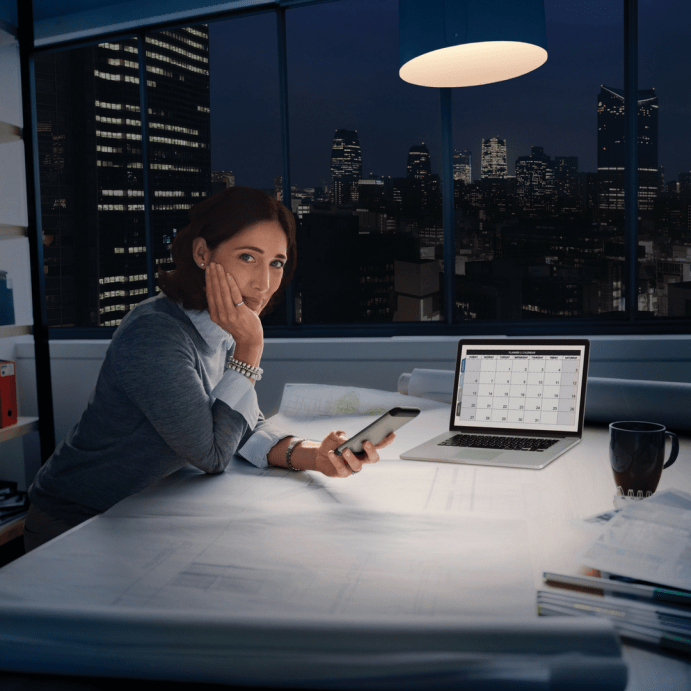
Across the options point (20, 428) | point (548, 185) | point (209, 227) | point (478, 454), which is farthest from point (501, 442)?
point (20, 428)

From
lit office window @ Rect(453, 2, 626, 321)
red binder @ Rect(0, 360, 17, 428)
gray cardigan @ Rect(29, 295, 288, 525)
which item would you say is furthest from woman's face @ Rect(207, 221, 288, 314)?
red binder @ Rect(0, 360, 17, 428)

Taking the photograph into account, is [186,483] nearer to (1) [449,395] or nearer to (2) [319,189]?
(1) [449,395]

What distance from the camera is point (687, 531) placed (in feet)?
2.54

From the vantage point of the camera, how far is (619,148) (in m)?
2.74

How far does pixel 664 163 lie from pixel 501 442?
195 cm

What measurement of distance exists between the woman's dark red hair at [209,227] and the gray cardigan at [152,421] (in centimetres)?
4

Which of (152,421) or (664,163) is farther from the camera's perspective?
(664,163)

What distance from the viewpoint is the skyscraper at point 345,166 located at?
3.22 m

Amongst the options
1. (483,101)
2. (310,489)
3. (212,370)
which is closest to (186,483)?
(310,489)

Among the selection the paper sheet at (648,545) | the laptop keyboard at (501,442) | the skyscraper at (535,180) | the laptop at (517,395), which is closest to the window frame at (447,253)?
the skyscraper at (535,180)

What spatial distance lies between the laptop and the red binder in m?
2.10

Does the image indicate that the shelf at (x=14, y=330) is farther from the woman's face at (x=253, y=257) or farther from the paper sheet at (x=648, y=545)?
the paper sheet at (x=648, y=545)

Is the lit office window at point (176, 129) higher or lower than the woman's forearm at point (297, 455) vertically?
higher

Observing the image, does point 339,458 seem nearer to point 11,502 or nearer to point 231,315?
point 231,315
